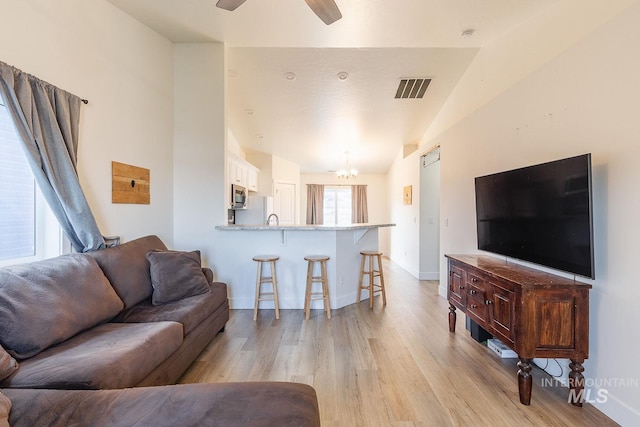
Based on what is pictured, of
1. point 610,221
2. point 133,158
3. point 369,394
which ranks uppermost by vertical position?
point 133,158

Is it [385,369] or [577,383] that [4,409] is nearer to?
[385,369]

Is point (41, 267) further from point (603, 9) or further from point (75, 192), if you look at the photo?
point (603, 9)

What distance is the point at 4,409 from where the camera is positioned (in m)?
0.96

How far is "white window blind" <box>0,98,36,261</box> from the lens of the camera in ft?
5.94

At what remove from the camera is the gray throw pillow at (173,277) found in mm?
2324

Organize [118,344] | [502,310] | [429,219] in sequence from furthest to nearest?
1. [429,219]
2. [502,310]
3. [118,344]

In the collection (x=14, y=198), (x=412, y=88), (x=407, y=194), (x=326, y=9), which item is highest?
(x=412, y=88)

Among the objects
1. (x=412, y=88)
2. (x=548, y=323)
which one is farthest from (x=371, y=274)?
(x=412, y=88)

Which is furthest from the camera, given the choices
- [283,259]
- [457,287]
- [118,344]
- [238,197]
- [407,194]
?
[407,194]

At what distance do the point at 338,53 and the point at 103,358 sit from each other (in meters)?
3.54

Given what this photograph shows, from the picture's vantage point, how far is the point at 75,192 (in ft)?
6.80

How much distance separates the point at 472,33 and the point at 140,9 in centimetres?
340

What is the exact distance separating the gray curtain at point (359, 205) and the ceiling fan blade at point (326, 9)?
6385mm

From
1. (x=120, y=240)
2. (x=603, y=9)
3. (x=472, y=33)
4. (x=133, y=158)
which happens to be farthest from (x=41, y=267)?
(x=472, y=33)
